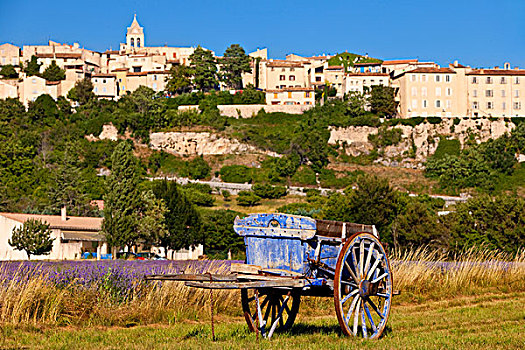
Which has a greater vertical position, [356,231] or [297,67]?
[297,67]

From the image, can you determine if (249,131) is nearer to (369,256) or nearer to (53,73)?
(53,73)

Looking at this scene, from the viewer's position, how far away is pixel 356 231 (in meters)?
9.31

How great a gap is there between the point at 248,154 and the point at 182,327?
7990cm

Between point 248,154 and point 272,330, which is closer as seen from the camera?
point 272,330

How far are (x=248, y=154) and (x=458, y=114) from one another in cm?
2948

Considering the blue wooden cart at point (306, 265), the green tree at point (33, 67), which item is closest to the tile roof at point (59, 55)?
the green tree at point (33, 67)

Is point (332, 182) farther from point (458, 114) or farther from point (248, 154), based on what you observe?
point (458, 114)

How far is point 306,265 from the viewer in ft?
28.3

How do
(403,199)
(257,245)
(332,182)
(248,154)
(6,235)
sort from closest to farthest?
(257,245), (6,235), (403,199), (332,182), (248,154)

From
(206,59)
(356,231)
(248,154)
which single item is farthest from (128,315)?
(206,59)

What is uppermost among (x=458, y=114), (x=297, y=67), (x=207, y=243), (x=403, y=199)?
(x=297, y=67)

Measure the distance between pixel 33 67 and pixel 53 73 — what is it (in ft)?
17.5

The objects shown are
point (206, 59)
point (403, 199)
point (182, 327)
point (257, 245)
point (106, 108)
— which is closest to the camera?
point (257, 245)

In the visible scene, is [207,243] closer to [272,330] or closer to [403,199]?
[403,199]
